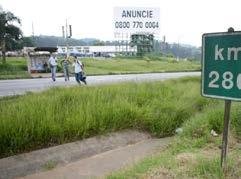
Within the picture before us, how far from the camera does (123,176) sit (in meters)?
4.61

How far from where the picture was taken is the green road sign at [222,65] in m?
3.64

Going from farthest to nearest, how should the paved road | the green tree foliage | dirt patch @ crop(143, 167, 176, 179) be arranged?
the green tree foliage
the paved road
dirt patch @ crop(143, 167, 176, 179)

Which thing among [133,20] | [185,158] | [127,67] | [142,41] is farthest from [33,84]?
[142,41]

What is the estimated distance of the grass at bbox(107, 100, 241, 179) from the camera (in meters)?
4.35

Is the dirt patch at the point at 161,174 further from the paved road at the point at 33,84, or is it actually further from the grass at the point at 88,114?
the paved road at the point at 33,84

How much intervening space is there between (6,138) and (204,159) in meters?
3.57

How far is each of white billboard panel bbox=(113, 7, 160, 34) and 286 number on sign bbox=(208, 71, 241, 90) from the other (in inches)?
1229

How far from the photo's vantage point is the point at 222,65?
3.73m

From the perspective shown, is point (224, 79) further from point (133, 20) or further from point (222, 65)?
point (133, 20)

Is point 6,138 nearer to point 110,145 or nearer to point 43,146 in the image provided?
point 43,146

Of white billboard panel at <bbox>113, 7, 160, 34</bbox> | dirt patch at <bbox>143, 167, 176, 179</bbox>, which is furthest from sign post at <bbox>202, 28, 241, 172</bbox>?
white billboard panel at <bbox>113, 7, 160, 34</bbox>

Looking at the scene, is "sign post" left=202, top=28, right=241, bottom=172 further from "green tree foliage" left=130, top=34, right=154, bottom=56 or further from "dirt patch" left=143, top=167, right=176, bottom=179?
"green tree foliage" left=130, top=34, right=154, bottom=56

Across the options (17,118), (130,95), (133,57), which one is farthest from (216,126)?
(133,57)

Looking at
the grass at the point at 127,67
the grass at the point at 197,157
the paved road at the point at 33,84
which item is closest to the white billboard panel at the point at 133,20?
the grass at the point at 127,67
